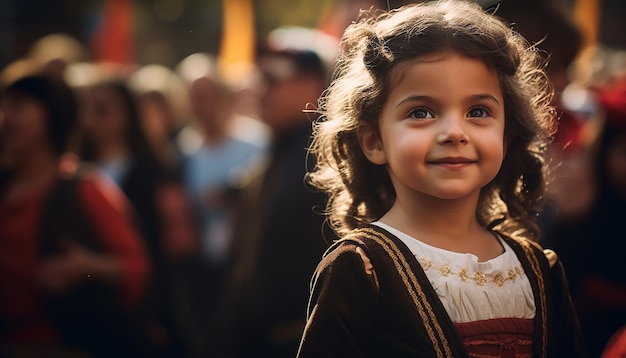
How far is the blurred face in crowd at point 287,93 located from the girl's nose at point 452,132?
3480mm

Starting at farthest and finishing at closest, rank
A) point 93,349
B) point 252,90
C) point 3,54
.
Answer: point 3,54
point 252,90
point 93,349

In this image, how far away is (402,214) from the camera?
2.85m

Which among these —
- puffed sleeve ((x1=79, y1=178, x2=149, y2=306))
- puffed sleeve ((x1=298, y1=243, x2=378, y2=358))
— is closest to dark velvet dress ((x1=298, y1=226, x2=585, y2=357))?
puffed sleeve ((x1=298, y1=243, x2=378, y2=358))

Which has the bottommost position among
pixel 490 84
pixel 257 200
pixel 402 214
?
pixel 257 200

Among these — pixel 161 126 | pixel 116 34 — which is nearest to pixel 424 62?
pixel 161 126

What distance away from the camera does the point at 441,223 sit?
2.82 meters

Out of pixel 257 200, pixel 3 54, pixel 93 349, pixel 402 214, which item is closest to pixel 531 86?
pixel 402 214

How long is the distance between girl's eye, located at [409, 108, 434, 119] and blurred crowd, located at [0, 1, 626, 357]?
1.36m

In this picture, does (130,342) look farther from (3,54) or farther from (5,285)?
(3,54)

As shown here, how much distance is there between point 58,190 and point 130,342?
829mm

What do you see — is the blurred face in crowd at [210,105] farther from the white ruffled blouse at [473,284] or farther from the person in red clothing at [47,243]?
the white ruffled blouse at [473,284]

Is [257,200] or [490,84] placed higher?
[490,84]

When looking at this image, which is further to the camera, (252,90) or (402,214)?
(252,90)

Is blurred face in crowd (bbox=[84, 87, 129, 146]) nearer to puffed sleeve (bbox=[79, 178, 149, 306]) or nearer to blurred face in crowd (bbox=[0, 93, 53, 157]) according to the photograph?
blurred face in crowd (bbox=[0, 93, 53, 157])
